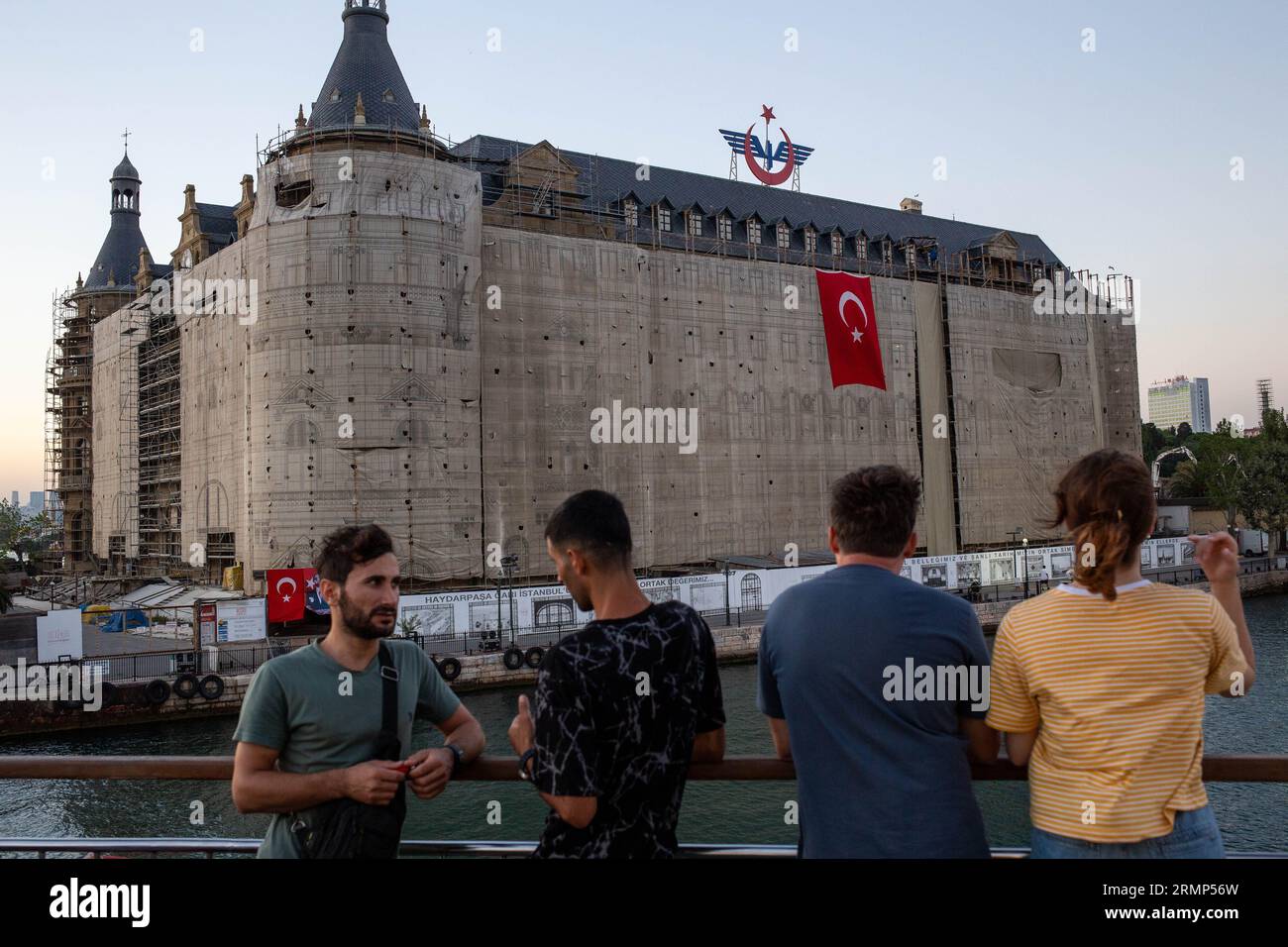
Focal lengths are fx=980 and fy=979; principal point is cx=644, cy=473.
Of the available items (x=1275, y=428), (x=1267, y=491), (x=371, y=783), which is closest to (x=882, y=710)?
(x=371, y=783)

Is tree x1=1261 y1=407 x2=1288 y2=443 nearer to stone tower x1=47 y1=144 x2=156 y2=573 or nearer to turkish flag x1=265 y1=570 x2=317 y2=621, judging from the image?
turkish flag x1=265 y1=570 x2=317 y2=621

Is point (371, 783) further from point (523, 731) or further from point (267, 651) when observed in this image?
point (267, 651)

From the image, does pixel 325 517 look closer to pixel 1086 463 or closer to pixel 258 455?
pixel 258 455

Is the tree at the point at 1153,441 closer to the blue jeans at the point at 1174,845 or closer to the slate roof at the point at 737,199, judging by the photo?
the slate roof at the point at 737,199

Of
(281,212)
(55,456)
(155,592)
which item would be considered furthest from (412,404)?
(55,456)

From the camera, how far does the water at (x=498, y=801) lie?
15.5 m

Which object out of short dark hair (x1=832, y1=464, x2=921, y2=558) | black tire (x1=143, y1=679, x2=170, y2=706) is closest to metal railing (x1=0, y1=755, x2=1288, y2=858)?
short dark hair (x1=832, y1=464, x2=921, y2=558)

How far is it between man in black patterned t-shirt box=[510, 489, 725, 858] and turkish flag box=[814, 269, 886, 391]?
45.5 meters

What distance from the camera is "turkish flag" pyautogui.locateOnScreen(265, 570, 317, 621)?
28.6m

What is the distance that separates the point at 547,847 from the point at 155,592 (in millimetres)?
43340

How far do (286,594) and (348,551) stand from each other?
91.1 feet

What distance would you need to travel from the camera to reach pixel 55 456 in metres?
61.2

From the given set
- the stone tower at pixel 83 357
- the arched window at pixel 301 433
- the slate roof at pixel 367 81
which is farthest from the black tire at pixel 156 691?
the stone tower at pixel 83 357

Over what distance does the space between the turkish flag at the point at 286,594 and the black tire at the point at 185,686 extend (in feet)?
11.2
